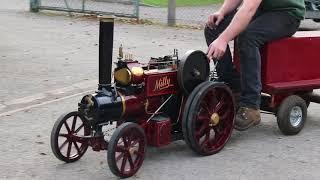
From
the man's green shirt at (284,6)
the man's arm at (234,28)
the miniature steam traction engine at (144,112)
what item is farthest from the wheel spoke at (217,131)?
the man's green shirt at (284,6)

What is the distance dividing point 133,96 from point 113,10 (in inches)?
413

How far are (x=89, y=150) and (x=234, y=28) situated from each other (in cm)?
142

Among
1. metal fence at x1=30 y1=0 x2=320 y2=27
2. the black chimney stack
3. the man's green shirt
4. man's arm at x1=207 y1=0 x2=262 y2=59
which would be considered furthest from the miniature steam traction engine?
metal fence at x1=30 y1=0 x2=320 y2=27

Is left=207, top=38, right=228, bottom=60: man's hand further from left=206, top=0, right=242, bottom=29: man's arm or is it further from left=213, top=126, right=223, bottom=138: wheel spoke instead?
left=206, top=0, right=242, bottom=29: man's arm

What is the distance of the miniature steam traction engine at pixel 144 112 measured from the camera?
4.29m

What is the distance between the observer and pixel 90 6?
49.6 ft

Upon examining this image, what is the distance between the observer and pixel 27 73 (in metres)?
8.02

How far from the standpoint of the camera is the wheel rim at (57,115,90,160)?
455 cm

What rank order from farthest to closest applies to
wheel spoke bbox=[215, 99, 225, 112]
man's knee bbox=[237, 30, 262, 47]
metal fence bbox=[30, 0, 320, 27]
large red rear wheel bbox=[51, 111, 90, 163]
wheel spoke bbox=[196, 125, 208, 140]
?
metal fence bbox=[30, 0, 320, 27]
man's knee bbox=[237, 30, 262, 47]
wheel spoke bbox=[215, 99, 225, 112]
wheel spoke bbox=[196, 125, 208, 140]
large red rear wheel bbox=[51, 111, 90, 163]

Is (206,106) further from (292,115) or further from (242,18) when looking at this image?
(292,115)

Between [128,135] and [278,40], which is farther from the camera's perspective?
[278,40]

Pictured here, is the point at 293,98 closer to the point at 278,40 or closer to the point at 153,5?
the point at 278,40

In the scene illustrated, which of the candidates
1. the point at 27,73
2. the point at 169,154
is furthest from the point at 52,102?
the point at 169,154

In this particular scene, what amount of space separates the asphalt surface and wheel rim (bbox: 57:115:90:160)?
78mm
